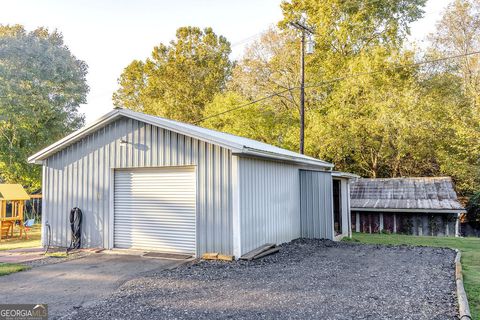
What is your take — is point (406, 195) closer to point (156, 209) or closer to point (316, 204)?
point (316, 204)

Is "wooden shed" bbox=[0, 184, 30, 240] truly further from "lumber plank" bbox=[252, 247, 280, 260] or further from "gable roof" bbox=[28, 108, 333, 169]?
"lumber plank" bbox=[252, 247, 280, 260]

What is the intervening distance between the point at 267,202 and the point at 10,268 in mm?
5229

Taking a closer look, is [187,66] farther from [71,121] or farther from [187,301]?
[187,301]

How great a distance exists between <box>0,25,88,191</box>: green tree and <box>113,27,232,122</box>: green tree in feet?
23.4

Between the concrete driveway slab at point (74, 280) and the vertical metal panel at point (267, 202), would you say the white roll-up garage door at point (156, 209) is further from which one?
the vertical metal panel at point (267, 202)

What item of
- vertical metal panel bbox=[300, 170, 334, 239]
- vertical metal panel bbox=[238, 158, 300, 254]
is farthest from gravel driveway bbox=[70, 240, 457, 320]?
vertical metal panel bbox=[300, 170, 334, 239]

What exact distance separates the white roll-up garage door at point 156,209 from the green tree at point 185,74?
54.4 feet

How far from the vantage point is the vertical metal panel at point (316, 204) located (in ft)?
32.2

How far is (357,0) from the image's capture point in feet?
65.2

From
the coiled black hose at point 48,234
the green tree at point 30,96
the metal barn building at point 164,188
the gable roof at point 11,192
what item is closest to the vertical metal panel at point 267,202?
the metal barn building at point 164,188

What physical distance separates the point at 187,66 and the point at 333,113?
41.5ft

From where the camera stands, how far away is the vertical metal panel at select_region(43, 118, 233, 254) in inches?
273

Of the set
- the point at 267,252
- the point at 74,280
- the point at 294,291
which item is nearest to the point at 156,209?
the point at 74,280

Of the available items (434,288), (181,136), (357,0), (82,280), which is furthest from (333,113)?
(82,280)
